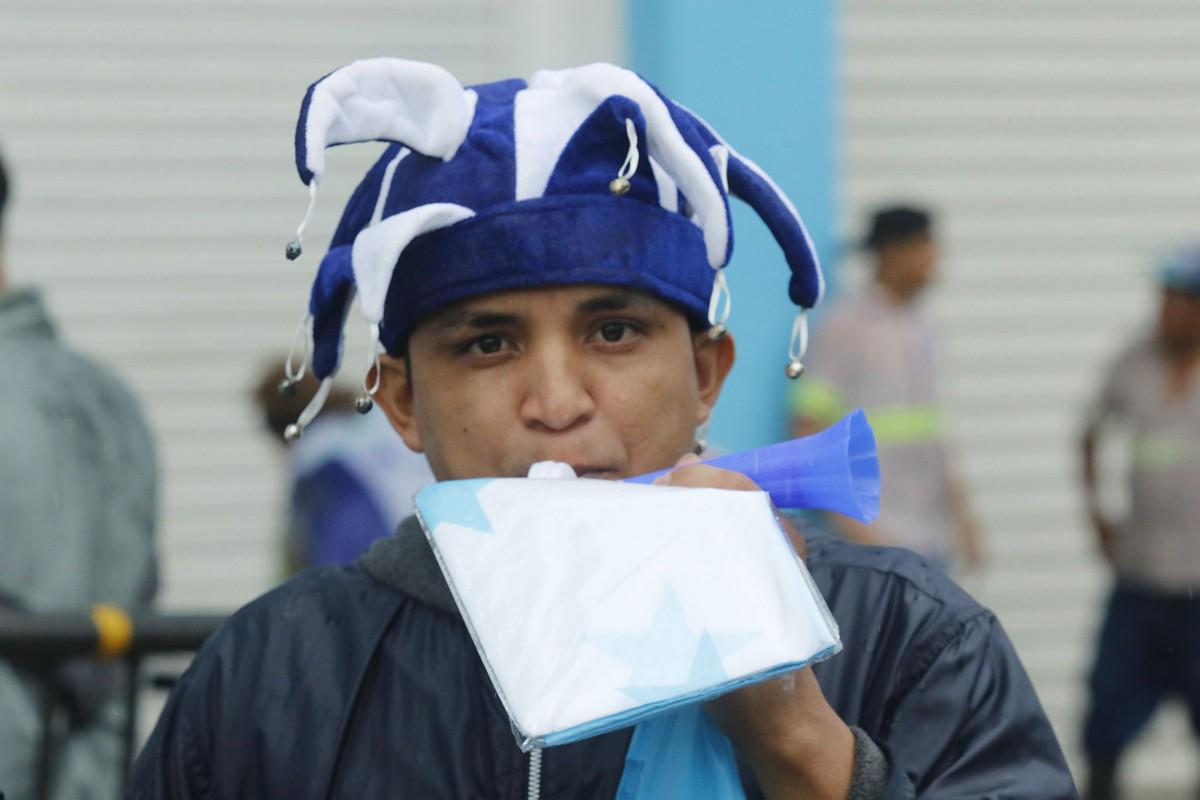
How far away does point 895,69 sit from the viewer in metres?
7.95

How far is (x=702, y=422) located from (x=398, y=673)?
43cm

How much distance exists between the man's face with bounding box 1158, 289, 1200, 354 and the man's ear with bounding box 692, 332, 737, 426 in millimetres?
4727

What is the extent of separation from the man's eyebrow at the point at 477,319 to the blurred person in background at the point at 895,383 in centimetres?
456

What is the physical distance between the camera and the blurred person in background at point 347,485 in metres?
5.12

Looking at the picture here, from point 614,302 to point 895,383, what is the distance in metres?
4.76

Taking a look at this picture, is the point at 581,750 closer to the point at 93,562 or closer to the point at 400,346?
the point at 400,346

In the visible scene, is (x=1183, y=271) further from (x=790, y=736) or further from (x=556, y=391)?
(x=790, y=736)

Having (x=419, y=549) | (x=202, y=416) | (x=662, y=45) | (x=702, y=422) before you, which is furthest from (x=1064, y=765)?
(x=202, y=416)

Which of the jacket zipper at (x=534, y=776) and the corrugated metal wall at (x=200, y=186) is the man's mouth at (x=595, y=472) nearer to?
the jacket zipper at (x=534, y=776)

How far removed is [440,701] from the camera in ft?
7.00

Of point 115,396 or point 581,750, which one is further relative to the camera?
point 115,396

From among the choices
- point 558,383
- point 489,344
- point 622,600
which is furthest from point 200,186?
point 622,600

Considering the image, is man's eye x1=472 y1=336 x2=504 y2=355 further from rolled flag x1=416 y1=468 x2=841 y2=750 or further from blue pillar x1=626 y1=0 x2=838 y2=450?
blue pillar x1=626 y1=0 x2=838 y2=450

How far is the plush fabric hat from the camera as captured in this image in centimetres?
→ 683
